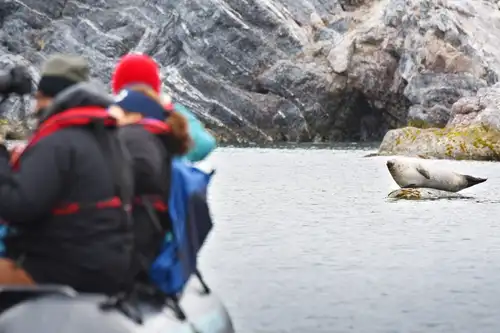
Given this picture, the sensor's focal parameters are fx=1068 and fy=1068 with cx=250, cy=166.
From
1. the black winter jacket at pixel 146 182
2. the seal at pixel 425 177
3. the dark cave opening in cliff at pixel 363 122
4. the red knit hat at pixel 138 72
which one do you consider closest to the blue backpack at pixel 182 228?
the black winter jacket at pixel 146 182

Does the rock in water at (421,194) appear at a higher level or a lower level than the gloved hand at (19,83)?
lower

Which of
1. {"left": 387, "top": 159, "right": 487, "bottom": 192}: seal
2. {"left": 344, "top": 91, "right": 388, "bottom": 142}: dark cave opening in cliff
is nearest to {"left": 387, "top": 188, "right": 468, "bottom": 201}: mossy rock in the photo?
{"left": 387, "top": 159, "right": 487, "bottom": 192}: seal

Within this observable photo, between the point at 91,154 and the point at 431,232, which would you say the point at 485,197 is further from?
the point at 91,154

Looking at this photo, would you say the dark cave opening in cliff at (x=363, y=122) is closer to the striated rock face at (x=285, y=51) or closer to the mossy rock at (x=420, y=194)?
the striated rock face at (x=285, y=51)

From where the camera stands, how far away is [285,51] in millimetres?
105250

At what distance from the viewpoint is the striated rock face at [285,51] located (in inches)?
3688

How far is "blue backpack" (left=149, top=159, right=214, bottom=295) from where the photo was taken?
8.74m

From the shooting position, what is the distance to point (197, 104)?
101375 millimetres

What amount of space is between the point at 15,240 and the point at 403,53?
90460mm

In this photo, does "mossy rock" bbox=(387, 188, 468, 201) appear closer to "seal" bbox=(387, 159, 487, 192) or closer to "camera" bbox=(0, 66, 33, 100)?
"seal" bbox=(387, 159, 487, 192)

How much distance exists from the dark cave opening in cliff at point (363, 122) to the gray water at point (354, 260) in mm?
63257

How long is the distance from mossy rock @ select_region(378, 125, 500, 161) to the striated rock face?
2728 centimetres

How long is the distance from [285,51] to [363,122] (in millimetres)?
10609

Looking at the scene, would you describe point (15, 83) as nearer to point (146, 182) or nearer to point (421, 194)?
point (146, 182)
